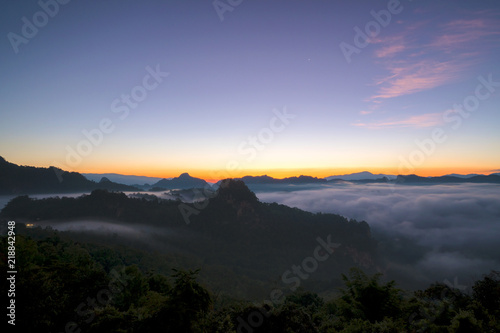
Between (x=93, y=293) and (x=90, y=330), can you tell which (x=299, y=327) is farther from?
(x=93, y=293)

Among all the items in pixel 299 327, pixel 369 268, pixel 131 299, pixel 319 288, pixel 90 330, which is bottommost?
pixel 369 268

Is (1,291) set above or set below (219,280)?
above

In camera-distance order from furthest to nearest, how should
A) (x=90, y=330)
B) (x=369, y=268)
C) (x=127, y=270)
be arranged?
1. (x=369, y=268)
2. (x=127, y=270)
3. (x=90, y=330)

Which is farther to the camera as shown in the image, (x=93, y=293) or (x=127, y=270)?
(x=127, y=270)

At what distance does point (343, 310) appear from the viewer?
21781 mm

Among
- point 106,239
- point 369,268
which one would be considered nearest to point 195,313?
point 106,239

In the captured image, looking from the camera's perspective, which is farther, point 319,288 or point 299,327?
point 319,288

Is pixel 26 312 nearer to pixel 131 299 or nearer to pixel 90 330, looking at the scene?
pixel 90 330

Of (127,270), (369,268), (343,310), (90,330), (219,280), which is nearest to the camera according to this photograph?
Result: (90,330)

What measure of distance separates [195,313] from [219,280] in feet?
374

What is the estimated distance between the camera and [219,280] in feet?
392

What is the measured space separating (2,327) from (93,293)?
10135 millimetres

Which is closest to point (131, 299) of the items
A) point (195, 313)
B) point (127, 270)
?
point (127, 270)

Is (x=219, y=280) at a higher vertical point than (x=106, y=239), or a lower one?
lower
